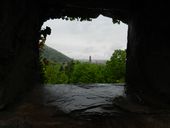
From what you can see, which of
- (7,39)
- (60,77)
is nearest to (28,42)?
(7,39)

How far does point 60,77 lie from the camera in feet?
31.0

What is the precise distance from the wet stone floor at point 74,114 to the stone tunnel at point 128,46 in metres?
0.22

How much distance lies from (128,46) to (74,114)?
2.04m

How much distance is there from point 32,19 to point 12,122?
1673mm

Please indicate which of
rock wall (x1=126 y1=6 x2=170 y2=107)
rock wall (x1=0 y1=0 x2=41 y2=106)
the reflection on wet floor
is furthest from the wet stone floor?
rock wall (x1=126 y1=6 x2=170 y2=107)

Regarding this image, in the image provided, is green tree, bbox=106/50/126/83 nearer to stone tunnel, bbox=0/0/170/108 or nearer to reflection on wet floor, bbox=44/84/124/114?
reflection on wet floor, bbox=44/84/124/114

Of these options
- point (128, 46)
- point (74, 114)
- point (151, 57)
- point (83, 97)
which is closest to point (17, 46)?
point (74, 114)

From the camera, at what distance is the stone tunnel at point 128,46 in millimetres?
4012

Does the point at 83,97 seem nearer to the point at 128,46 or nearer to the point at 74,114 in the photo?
the point at 74,114

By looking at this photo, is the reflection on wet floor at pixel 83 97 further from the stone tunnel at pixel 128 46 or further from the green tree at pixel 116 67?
the green tree at pixel 116 67

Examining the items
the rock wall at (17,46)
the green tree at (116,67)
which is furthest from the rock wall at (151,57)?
the green tree at (116,67)

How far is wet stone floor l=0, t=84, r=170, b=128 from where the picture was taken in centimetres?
371

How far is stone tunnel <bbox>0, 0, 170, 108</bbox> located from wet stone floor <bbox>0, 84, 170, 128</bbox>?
0.73 ft

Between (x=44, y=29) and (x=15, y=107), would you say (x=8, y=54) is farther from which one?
(x=44, y=29)
